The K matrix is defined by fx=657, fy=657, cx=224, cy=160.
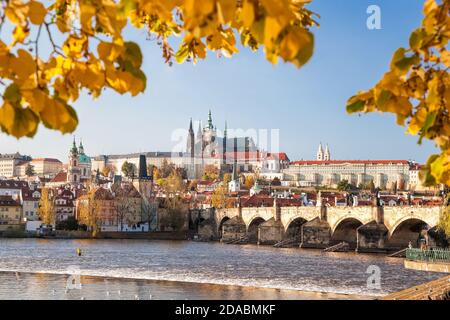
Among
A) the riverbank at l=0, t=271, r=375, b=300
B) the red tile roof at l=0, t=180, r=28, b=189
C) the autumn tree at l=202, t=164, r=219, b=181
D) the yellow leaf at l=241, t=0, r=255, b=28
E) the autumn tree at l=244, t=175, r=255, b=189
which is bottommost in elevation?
the riverbank at l=0, t=271, r=375, b=300

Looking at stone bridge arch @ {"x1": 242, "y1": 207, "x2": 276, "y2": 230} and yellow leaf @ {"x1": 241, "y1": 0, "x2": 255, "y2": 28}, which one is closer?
yellow leaf @ {"x1": 241, "y1": 0, "x2": 255, "y2": 28}

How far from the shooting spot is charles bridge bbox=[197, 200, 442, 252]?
1957 inches

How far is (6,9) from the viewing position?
1.68 metres

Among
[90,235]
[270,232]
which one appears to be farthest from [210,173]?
[270,232]

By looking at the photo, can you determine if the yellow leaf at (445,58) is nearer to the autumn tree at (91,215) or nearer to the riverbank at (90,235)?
the autumn tree at (91,215)

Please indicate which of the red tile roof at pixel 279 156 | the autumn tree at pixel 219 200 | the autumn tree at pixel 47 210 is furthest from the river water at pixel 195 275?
the red tile roof at pixel 279 156

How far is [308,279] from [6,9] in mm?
29435

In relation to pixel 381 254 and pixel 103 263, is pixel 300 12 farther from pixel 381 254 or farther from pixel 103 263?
pixel 381 254

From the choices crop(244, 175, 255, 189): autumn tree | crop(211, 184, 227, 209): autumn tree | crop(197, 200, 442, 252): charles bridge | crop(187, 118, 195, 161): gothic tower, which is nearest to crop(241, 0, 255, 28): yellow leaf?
crop(197, 200, 442, 252): charles bridge

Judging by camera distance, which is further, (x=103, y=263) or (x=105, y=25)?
(x=103, y=263)

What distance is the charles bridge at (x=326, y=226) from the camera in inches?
1957

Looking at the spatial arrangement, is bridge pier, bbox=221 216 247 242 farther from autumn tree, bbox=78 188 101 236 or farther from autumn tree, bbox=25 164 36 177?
autumn tree, bbox=25 164 36 177

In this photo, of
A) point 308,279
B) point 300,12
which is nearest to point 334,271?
point 308,279

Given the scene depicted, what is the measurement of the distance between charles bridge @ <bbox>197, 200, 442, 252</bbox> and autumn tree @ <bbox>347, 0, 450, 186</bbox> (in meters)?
40.1
